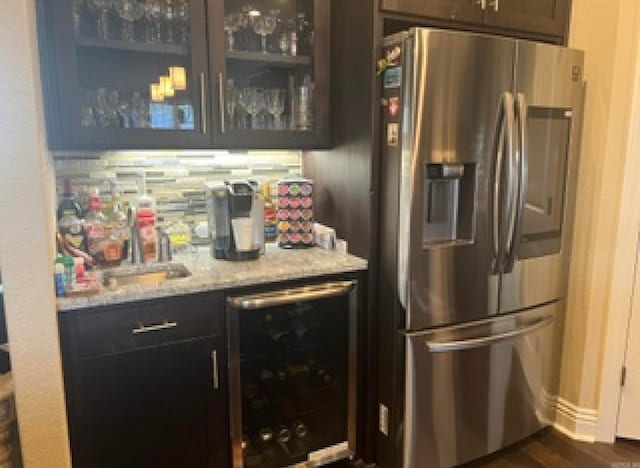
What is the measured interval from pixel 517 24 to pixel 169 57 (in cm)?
142

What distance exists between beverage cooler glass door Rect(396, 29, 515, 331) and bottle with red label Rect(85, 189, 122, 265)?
1101mm

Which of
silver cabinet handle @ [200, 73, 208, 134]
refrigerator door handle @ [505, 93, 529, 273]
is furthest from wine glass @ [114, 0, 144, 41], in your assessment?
refrigerator door handle @ [505, 93, 529, 273]

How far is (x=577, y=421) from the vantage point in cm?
221

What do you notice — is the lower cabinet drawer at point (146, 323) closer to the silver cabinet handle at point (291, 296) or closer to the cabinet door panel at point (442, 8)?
the silver cabinet handle at point (291, 296)

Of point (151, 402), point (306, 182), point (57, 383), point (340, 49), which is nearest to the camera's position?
point (57, 383)

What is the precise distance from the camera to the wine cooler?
1.75 metres

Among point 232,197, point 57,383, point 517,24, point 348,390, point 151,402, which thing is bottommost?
point 348,390

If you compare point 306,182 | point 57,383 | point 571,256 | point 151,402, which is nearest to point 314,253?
point 306,182

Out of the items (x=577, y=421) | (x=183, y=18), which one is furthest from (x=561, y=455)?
(x=183, y=18)

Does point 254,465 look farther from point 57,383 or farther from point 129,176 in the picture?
point 129,176

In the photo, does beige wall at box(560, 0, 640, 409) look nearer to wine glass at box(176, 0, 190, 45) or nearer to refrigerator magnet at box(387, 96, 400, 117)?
refrigerator magnet at box(387, 96, 400, 117)

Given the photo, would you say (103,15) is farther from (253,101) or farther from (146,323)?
(146,323)

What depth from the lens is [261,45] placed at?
196 cm

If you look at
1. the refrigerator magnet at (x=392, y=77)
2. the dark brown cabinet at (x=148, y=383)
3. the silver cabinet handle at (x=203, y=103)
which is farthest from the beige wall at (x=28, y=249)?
the refrigerator magnet at (x=392, y=77)
